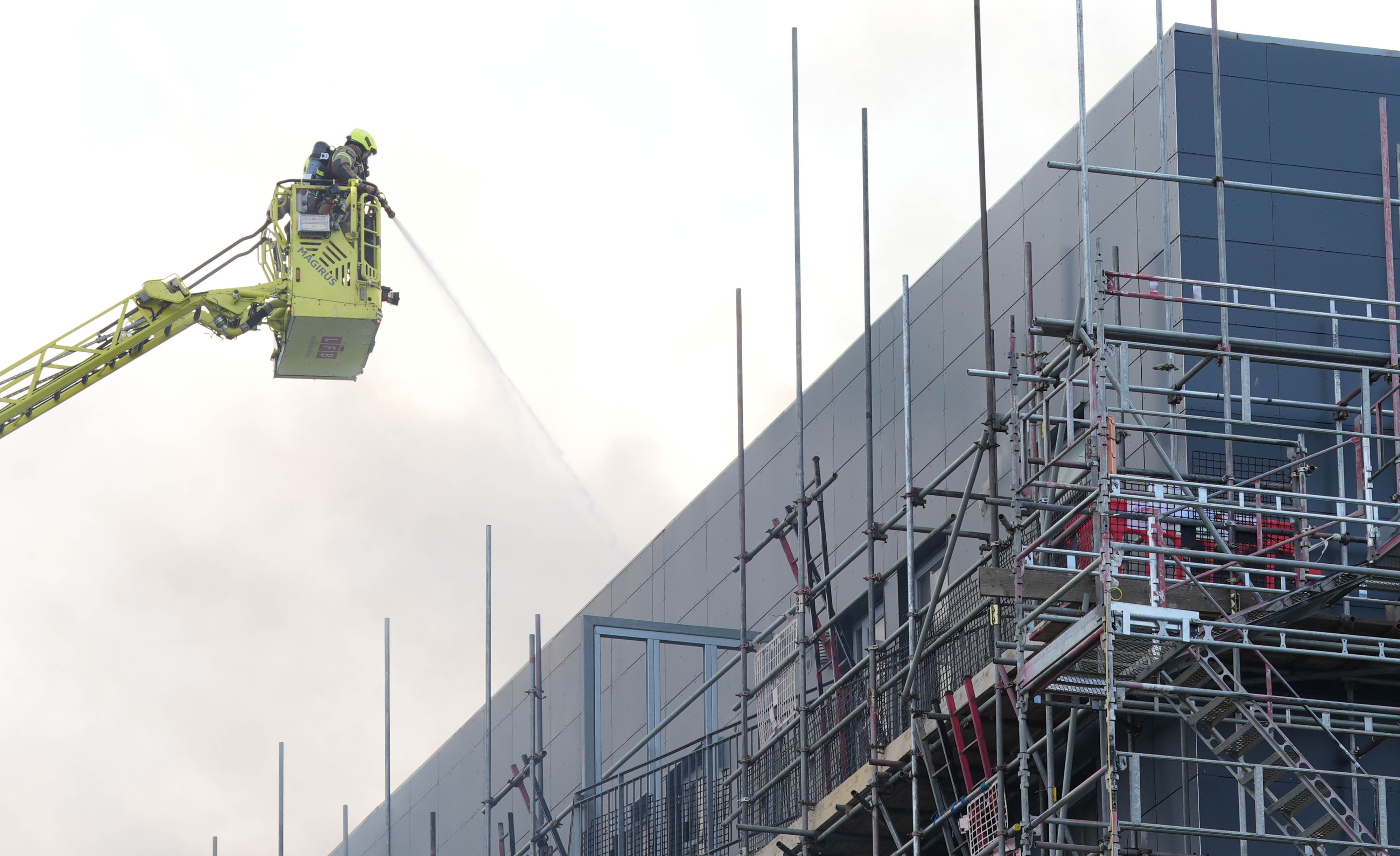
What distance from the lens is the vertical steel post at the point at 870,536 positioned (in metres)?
23.3

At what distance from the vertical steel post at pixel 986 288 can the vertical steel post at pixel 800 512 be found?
8.02ft

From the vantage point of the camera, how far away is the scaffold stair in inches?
775

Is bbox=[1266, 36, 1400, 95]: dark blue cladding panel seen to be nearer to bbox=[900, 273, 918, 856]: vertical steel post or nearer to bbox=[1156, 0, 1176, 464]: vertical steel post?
bbox=[1156, 0, 1176, 464]: vertical steel post

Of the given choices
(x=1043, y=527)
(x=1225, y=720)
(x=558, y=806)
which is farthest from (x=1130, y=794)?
(x=558, y=806)

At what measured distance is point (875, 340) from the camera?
30156mm

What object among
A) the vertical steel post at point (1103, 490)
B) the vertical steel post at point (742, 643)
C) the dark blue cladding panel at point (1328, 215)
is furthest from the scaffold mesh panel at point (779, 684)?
the dark blue cladding panel at point (1328, 215)

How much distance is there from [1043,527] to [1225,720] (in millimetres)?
2606

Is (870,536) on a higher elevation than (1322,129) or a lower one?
lower

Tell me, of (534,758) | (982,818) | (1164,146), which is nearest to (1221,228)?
(1164,146)

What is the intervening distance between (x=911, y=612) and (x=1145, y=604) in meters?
3.37

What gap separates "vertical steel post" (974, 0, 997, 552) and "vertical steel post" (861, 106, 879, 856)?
4.07 feet

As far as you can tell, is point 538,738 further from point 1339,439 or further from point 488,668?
point 1339,439

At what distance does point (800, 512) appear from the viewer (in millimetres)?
27625

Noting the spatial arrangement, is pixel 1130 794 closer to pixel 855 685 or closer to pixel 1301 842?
pixel 1301 842
